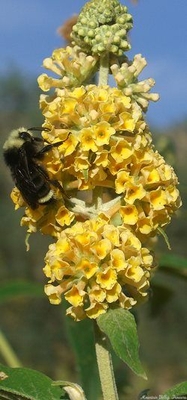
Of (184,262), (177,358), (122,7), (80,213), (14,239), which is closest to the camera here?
(80,213)

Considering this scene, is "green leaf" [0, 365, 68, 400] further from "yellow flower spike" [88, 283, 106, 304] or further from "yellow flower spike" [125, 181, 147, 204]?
"yellow flower spike" [125, 181, 147, 204]

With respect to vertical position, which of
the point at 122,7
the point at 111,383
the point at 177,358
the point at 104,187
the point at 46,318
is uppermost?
the point at 122,7

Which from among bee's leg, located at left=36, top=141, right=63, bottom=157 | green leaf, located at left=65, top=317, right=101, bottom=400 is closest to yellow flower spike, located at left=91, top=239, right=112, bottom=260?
bee's leg, located at left=36, top=141, right=63, bottom=157

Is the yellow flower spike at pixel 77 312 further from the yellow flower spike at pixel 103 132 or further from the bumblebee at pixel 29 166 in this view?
the yellow flower spike at pixel 103 132

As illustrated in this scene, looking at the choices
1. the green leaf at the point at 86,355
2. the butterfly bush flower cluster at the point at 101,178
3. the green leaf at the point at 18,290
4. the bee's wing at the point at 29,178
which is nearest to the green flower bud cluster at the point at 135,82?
the butterfly bush flower cluster at the point at 101,178

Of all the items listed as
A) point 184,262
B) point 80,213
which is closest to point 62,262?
point 80,213

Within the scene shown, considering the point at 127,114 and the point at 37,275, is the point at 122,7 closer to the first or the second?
the point at 127,114

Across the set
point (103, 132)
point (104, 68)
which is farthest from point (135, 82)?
point (103, 132)
